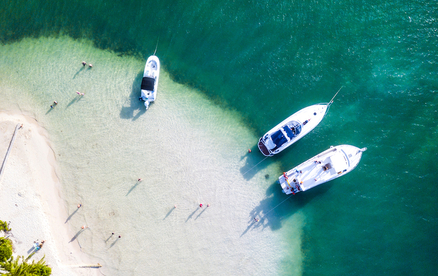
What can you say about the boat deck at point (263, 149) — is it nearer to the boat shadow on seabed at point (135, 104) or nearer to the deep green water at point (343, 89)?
the deep green water at point (343, 89)

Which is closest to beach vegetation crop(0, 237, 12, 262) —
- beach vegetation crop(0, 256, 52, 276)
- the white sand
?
beach vegetation crop(0, 256, 52, 276)

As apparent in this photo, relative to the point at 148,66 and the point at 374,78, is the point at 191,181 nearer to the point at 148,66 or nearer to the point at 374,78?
the point at 148,66

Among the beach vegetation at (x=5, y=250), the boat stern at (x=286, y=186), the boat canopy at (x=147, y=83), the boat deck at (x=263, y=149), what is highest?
the boat deck at (x=263, y=149)

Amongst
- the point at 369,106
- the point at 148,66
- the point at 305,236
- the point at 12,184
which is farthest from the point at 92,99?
the point at 369,106

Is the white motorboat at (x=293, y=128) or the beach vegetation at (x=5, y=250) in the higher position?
the white motorboat at (x=293, y=128)

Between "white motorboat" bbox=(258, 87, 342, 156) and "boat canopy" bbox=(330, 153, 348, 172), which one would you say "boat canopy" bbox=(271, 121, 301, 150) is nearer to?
"white motorboat" bbox=(258, 87, 342, 156)

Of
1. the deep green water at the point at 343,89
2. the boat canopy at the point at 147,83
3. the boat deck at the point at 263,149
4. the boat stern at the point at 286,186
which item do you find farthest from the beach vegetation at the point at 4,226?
the boat stern at the point at 286,186

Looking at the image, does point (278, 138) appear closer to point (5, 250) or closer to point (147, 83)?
point (147, 83)
